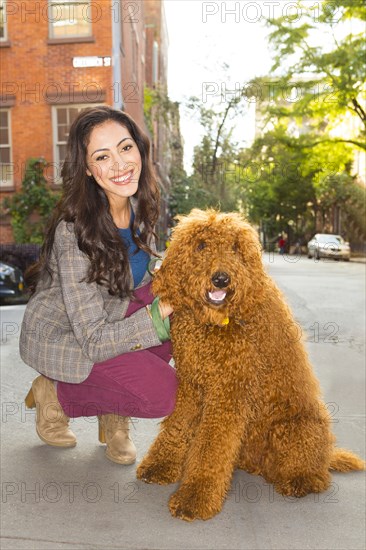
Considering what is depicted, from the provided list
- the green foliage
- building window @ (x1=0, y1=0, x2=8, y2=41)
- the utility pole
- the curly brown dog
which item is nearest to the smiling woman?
the curly brown dog

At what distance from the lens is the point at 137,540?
2287 mm

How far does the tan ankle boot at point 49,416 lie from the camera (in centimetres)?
300

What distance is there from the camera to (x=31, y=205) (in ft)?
44.8

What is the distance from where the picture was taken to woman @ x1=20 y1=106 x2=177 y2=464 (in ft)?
8.39

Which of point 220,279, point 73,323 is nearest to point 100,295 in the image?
point 73,323

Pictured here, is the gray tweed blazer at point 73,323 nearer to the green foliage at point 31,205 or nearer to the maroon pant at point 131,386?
the maroon pant at point 131,386

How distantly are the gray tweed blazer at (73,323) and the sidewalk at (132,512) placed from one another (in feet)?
1.72

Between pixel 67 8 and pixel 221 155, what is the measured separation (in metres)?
7.12

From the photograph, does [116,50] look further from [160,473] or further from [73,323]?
[160,473]

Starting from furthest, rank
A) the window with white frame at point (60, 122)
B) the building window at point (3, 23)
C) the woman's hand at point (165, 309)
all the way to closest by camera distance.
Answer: the window with white frame at point (60, 122)
the building window at point (3, 23)
the woman's hand at point (165, 309)

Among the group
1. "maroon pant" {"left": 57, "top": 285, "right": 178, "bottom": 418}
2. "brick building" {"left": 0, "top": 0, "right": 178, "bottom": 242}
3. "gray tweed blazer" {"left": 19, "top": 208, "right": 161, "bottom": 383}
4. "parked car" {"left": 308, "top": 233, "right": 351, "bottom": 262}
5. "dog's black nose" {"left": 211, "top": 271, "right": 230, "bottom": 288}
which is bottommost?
"parked car" {"left": 308, "top": 233, "right": 351, "bottom": 262}

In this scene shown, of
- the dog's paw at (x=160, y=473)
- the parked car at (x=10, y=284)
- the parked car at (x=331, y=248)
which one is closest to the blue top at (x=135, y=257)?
the dog's paw at (x=160, y=473)

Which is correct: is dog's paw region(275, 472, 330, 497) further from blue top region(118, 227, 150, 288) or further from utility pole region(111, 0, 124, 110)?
utility pole region(111, 0, 124, 110)

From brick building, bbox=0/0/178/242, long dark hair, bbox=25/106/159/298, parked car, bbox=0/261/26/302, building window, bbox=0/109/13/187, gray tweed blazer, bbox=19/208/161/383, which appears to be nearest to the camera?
gray tweed blazer, bbox=19/208/161/383
